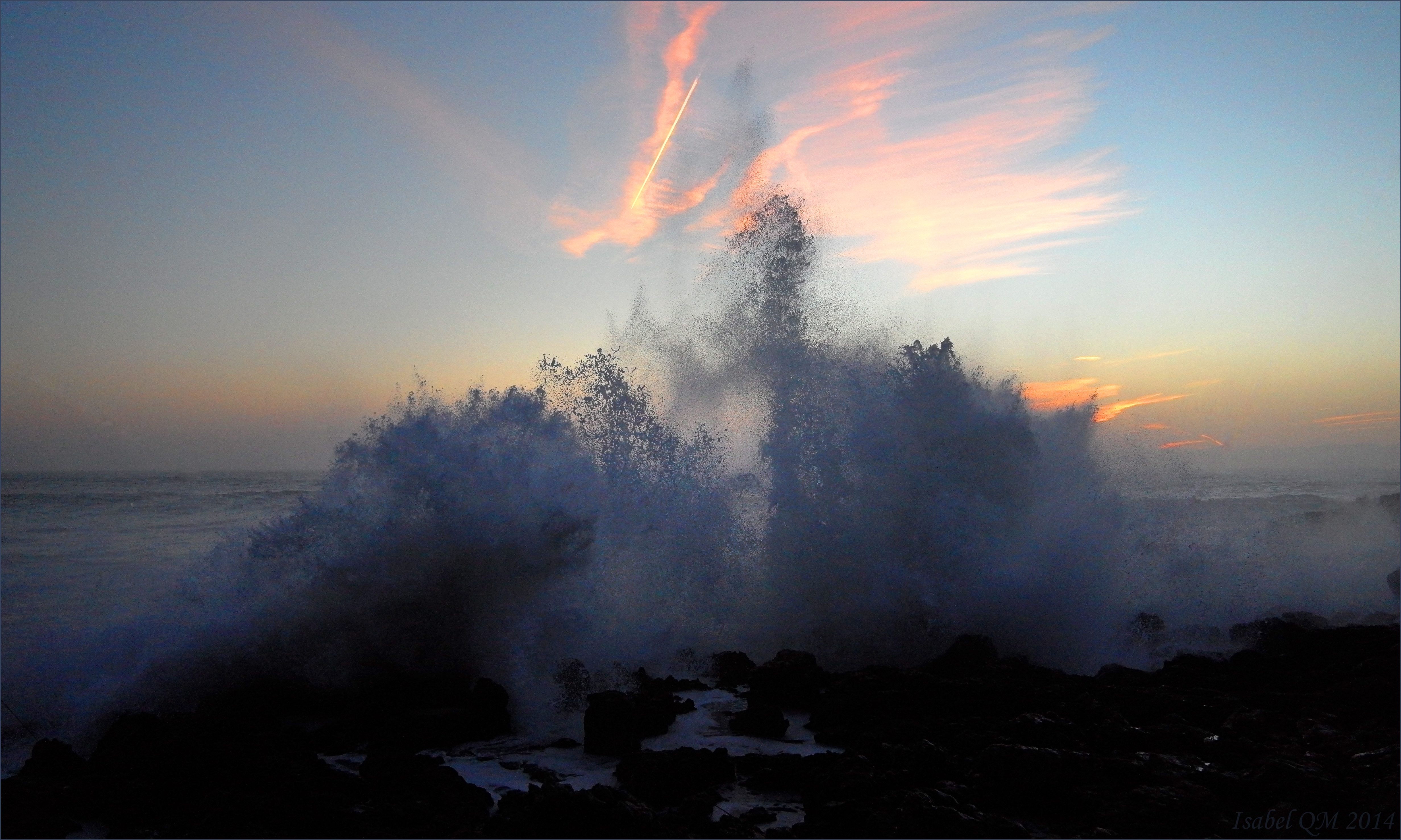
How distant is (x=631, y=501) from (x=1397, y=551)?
1856 centimetres

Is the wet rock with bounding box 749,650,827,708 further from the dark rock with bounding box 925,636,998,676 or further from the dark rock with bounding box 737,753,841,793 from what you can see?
the dark rock with bounding box 737,753,841,793

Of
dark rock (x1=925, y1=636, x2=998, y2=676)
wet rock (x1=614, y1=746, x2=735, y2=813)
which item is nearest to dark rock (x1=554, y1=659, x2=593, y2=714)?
wet rock (x1=614, y1=746, x2=735, y2=813)

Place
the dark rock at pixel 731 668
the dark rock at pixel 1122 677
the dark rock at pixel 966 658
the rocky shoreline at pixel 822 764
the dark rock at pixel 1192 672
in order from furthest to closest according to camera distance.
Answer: the dark rock at pixel 731 668, the dark rock at pixel 966 658, the dark rock at pixel 1192 672, the dark rock at pixel 1122 677, the rocky shoreline at pixel 822 764

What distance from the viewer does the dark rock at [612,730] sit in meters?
7.09

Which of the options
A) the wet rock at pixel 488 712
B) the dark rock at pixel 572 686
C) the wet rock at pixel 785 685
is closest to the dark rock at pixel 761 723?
the wet rock at pixel 785 685

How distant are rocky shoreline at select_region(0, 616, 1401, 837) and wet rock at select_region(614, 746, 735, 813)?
0.02 metres

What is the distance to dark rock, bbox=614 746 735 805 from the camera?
5844 mm

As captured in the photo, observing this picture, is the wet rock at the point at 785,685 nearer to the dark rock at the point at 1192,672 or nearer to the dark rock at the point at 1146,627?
the dark rock at the point at 1192,672

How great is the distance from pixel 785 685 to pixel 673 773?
2.79 metres

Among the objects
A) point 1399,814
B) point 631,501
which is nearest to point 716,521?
point 631,501

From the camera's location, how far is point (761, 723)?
299 inches

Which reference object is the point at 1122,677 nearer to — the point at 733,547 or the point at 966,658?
the point at 966,658

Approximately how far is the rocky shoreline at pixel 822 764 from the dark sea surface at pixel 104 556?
1.37 meters

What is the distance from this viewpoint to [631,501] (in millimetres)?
12922
